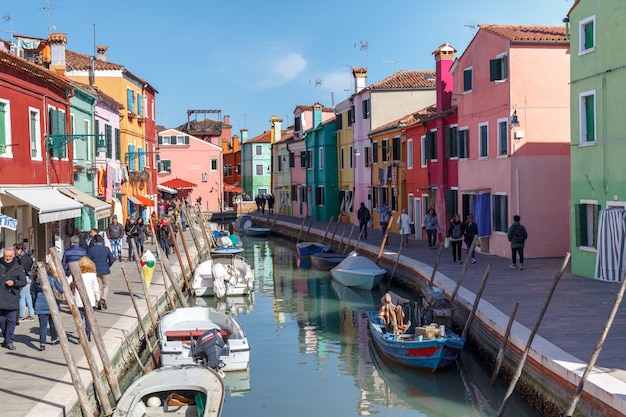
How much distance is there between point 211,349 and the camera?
1482 centimetres

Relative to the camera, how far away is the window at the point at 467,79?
29.7 m

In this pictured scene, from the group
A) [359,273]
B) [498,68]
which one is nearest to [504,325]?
[359,273]

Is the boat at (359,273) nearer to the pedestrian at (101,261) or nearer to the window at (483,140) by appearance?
the window at (483,140)

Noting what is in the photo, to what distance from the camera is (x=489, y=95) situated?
2789 cm

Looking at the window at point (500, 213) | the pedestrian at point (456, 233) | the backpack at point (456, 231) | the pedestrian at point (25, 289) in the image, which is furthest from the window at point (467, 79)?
the pedestrian at point (25, 289)

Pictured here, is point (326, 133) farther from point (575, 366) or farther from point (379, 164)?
point (575, 366)

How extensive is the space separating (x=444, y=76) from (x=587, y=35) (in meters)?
12.5

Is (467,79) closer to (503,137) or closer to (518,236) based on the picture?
(503,137)

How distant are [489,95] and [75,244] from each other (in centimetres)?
1612

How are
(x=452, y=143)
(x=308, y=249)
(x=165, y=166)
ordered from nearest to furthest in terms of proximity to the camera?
(x=452, y=143), (x=308, y=249), (x=165, y=166)

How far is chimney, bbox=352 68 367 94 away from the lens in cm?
4891

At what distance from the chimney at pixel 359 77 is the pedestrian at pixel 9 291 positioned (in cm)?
3695

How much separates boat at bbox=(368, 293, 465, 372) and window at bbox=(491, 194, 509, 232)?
31.3 ft

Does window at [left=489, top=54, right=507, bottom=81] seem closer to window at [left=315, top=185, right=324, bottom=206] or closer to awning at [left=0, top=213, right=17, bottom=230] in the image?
awning at [left=0, top=213, right=17, bottom=230]
